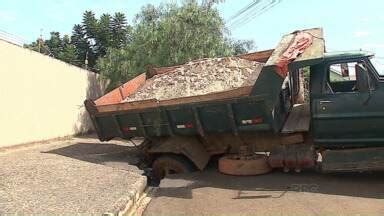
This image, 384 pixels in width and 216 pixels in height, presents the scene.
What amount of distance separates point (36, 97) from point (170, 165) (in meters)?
8.05

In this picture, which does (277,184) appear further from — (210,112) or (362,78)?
(362,78)

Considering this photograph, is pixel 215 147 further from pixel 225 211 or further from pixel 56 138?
pixel 56 138

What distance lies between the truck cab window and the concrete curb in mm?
3512

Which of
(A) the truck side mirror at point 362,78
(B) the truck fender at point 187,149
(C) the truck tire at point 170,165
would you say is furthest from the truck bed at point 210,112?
(A) the truck side mirror at point 362,78

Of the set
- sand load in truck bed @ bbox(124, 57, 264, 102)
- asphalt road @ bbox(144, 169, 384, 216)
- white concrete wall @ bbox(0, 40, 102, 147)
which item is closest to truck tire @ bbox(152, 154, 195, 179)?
asphalt road @ bbox(144, 169, 384, 216)

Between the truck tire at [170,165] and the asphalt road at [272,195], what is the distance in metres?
0.25

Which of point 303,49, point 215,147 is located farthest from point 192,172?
point 303,49

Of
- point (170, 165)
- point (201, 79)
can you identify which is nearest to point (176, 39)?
point (201, 79)

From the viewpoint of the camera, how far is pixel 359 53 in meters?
8.39

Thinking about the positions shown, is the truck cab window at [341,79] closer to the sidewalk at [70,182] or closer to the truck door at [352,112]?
the truck door at [352,112]

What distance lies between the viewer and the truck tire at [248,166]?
9.04 metres

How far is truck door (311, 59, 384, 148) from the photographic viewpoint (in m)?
8.09

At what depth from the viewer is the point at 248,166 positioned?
903 centimetres

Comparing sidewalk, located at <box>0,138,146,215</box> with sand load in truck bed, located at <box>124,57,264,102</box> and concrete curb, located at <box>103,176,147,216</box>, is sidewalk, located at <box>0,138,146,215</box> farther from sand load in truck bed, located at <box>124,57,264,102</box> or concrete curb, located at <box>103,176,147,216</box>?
sand load in truck bed, located at <box>124,57,264,102</box>
